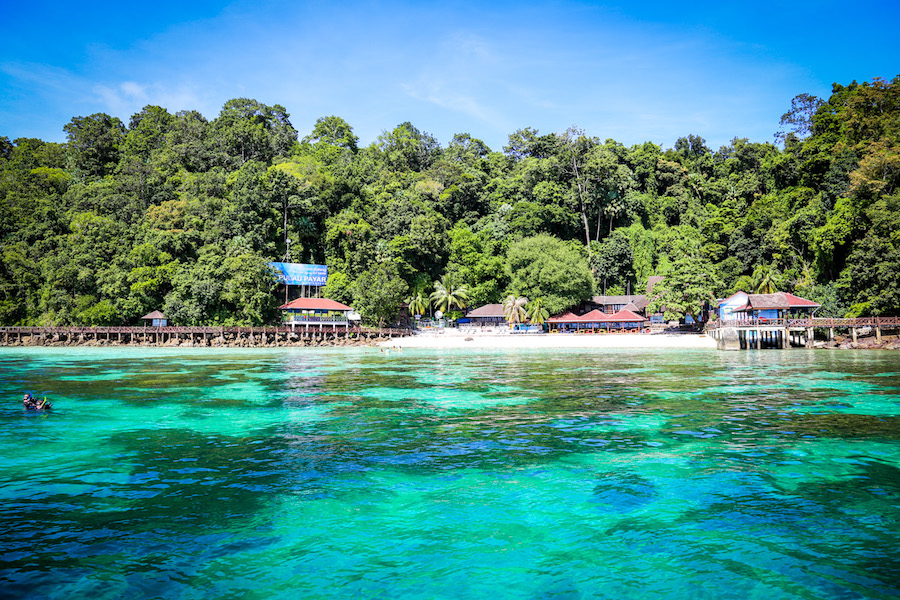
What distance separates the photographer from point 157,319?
58094 mm

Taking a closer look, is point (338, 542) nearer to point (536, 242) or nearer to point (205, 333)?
point (205, 333)

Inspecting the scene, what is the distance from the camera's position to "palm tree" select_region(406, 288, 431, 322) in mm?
66250

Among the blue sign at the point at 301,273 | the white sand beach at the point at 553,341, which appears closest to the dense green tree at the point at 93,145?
the blue sign at the point at 301,273

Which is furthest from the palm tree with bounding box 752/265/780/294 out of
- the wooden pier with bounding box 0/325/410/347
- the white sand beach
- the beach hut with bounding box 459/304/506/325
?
the wooden pier with bounding box 0/325/410/347

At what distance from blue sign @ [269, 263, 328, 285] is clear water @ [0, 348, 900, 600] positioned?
41.5 meters

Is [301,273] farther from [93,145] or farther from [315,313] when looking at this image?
[93,145]

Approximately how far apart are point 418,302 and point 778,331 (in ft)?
123

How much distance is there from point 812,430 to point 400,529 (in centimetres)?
1194

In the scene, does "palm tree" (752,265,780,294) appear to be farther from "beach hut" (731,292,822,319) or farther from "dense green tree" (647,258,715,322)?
"beach hut" (731,292,822,319)

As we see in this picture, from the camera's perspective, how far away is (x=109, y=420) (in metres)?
16.2

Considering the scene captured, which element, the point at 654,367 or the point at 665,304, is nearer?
the point at 654,367

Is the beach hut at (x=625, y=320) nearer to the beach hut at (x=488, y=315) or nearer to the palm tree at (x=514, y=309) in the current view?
the palm tree at (x=514, y=309)

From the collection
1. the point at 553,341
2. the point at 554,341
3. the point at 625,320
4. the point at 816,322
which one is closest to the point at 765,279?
the point at 816,322

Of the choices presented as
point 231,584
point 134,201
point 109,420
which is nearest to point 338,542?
point 231,584
